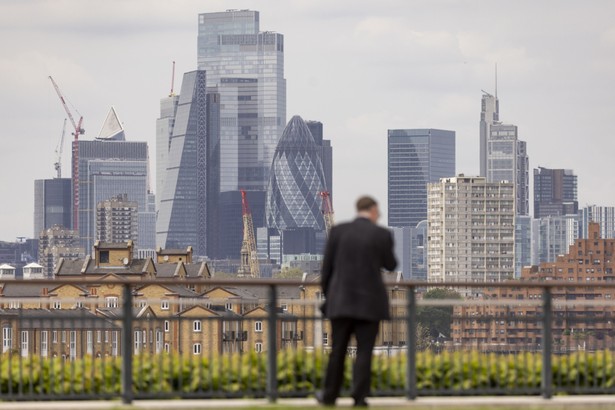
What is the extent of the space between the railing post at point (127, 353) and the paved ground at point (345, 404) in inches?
6.4

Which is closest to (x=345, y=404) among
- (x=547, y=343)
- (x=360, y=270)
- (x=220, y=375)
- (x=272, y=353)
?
(x=272, y=353)

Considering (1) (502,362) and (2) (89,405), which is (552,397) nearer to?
(1) (502,362)

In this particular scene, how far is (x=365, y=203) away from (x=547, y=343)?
13.0ft

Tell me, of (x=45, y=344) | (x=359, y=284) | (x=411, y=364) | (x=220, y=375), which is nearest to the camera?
(x=359, y=284)

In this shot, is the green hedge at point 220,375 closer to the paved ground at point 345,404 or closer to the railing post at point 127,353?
the paved ground at point 345,404

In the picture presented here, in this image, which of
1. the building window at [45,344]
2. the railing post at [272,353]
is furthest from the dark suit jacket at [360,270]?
the building window at [45,344]

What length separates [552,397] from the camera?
2459cm

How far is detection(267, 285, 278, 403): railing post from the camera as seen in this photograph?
77.0 feet

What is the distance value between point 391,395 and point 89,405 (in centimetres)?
406

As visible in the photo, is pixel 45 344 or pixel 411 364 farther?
pixel 45 344

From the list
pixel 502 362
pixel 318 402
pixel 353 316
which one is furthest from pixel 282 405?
pixel 502 362

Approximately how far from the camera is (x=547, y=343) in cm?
2453

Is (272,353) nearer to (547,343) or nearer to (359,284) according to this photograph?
(359,284)

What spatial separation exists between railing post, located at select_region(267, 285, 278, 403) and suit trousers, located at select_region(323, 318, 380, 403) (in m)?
1.27
